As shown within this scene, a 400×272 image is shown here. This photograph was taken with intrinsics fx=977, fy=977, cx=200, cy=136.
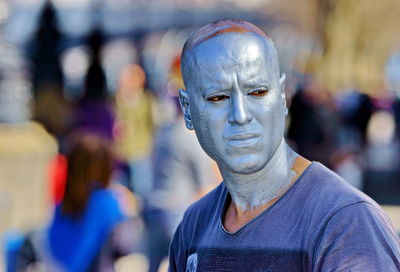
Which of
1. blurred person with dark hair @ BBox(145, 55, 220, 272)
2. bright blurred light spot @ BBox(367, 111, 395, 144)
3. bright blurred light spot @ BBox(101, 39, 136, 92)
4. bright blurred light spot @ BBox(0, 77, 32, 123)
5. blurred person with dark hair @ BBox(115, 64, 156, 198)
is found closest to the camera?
blurred person with dark hair @ BBox(145, 55, 220, 272)

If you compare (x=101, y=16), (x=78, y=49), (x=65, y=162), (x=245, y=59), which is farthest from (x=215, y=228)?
(x=101, y=16)

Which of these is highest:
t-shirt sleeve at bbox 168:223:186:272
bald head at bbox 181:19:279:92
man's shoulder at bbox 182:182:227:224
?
bald head at bbox 181:19:279:92

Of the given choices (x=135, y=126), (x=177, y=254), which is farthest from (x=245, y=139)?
(x=135, y=126)

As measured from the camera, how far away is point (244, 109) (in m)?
2.27

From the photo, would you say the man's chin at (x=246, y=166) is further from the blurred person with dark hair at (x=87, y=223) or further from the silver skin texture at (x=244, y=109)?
the blurred person with dark hair at (x=87, y=223)

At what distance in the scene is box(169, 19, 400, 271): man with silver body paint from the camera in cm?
208

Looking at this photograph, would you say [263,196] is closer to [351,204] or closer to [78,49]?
[351,204]

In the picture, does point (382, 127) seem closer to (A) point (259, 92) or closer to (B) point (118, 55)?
(B) point (118, 55)

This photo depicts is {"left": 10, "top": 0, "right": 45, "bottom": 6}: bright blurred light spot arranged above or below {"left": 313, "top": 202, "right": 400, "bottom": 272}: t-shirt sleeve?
below

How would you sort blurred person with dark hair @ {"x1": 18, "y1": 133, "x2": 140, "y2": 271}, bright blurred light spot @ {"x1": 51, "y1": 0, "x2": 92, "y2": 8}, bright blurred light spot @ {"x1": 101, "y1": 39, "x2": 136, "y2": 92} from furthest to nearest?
bright blurred light spot @ {"x1": 101, "y1": 39, "x2": 136, "y2": 92} → bright blurred light spot @ {"x1": 51, "y1": 0, "x2": 92, "y2": 8} → blurred person with dark hair @ {"x1": 18, "y1": 133, "x2": 140, "y2": 271}

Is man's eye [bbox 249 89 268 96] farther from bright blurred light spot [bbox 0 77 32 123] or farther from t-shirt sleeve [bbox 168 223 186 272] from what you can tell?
bright blurred light spot [bbox 0 77 32 123]

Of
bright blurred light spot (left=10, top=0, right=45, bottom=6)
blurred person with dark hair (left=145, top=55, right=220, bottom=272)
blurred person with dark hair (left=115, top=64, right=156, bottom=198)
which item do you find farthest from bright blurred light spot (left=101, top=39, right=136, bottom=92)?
blurred person with dark hair (left=145, top=55, right=220, bottom=272)

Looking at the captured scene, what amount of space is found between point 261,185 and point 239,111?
0.21m

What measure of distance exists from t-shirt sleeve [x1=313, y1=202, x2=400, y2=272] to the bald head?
1.40 ft
